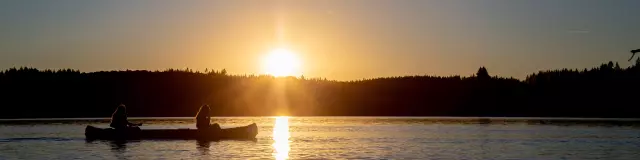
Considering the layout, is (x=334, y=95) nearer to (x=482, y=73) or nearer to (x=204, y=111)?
(x=482, y=73)

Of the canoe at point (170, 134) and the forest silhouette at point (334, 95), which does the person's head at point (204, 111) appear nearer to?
the canoe at point (170, 134)

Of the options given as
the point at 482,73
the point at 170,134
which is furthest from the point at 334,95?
the point at 170,134

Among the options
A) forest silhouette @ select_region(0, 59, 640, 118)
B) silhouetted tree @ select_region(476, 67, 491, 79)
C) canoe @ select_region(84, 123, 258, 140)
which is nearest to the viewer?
canoe @ select_region(84, 123, 258, 140)

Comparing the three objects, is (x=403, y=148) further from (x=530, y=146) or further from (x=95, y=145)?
(x=95, y=145)

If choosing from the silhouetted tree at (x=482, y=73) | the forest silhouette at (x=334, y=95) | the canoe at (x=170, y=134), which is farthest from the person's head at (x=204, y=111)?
the silhouetted tree at (x=482, y=73)

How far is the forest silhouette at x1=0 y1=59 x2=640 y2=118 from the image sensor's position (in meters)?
164

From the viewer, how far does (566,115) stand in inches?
6107

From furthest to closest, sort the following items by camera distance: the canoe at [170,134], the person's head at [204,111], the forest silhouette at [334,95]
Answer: the forest silhouette at [334,95] → the canoe at [170,134] → the person's head at [204,111]

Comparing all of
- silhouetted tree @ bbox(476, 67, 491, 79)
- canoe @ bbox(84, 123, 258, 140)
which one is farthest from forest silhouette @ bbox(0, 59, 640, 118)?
canoe @ bbox(84, 123, 258, 140)

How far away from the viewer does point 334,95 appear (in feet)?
635

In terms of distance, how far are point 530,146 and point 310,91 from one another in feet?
497

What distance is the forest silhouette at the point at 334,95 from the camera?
163500 millimetres

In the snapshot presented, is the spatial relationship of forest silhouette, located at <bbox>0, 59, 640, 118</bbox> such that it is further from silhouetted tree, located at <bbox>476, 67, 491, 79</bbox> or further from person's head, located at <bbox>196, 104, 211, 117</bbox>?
person's head, located at <bbox>196, 104, 211, 117</bbox>

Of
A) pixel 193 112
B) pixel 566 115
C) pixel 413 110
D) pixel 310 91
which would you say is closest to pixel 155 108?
pixel 193 112
